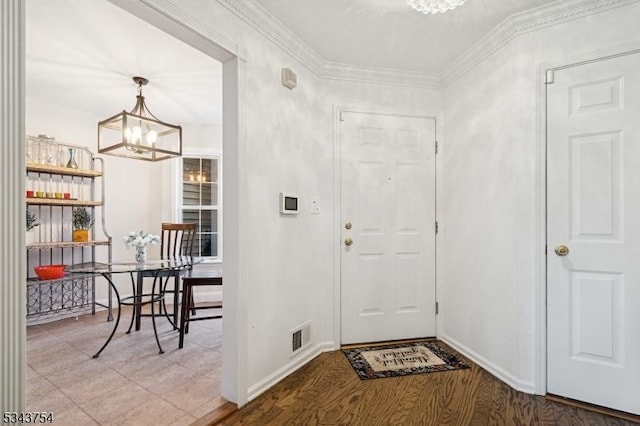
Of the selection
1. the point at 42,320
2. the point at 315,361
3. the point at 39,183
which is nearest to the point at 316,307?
the point at 315,361

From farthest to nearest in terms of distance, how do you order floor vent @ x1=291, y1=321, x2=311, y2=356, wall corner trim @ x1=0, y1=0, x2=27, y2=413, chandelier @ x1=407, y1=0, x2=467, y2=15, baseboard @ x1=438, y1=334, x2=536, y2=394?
floor vent @ x1=291, y1=321, x2=311, y2=356, baseboard @ x1=438, y1=334, x2=536, y2=394, chandelier @ x1=407, y1=0, x2=467, y2=15, wall corner trim @ x1=0, y1=0, x2=27, y2=413

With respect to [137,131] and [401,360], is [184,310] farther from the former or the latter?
[401,360]

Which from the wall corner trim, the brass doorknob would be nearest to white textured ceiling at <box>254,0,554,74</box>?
the wall corner trim

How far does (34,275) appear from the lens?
3.78 metres

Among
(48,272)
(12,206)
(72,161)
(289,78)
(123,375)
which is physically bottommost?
(123,375)

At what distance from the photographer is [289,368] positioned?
8.16 ft

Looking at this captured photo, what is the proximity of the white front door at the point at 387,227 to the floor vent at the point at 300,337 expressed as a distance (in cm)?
39

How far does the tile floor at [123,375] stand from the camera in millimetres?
1992

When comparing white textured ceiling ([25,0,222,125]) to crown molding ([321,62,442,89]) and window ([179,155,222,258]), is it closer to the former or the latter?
window ([179,155,222,258])

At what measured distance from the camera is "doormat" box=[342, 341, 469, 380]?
8.21 feet

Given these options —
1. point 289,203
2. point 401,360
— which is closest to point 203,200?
point 289,203

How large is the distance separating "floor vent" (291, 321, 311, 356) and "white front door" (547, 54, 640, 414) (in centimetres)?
167

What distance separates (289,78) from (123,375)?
2.50m

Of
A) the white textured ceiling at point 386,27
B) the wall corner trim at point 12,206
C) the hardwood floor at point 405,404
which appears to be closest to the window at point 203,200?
the white textured ceiling at point 386,27
